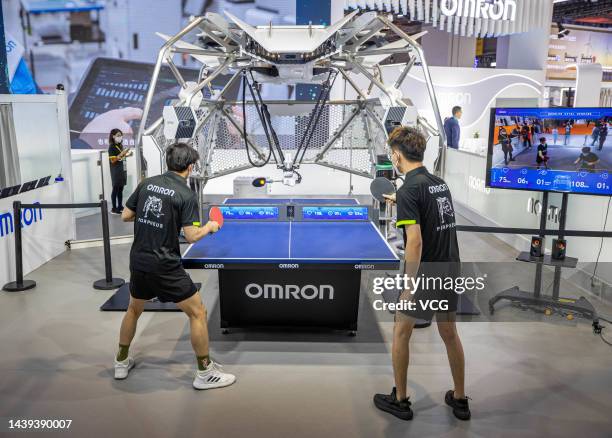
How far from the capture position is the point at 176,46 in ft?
17.3

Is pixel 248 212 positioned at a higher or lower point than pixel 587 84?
lower

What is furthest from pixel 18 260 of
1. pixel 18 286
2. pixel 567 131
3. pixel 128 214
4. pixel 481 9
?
pixel 481 9

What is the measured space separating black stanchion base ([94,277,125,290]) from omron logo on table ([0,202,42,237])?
3.63ft

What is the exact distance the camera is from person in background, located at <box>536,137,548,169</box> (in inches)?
189

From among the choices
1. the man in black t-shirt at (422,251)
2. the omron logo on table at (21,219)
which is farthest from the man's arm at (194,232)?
the omron logo on table at (21,219)

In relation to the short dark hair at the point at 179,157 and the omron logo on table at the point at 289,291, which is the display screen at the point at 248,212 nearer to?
the omron logo on table at the point at 289,291

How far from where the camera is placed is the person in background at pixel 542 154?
4812 millimetres

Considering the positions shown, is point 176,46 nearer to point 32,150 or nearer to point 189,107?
point 189,107

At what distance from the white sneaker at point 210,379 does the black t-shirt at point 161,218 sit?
747mm

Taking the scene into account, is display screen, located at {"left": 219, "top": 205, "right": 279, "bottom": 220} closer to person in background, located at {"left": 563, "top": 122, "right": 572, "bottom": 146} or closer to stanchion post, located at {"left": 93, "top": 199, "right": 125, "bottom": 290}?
stanchion post, located at {"left": 93, "top": 199, "right": 125, "bottom": 290}

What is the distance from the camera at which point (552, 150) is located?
4777 millimetres

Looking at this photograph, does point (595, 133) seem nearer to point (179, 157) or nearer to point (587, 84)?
point (179, 157)

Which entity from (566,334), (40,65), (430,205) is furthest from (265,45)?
(40,65)

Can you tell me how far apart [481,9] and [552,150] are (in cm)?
1005
